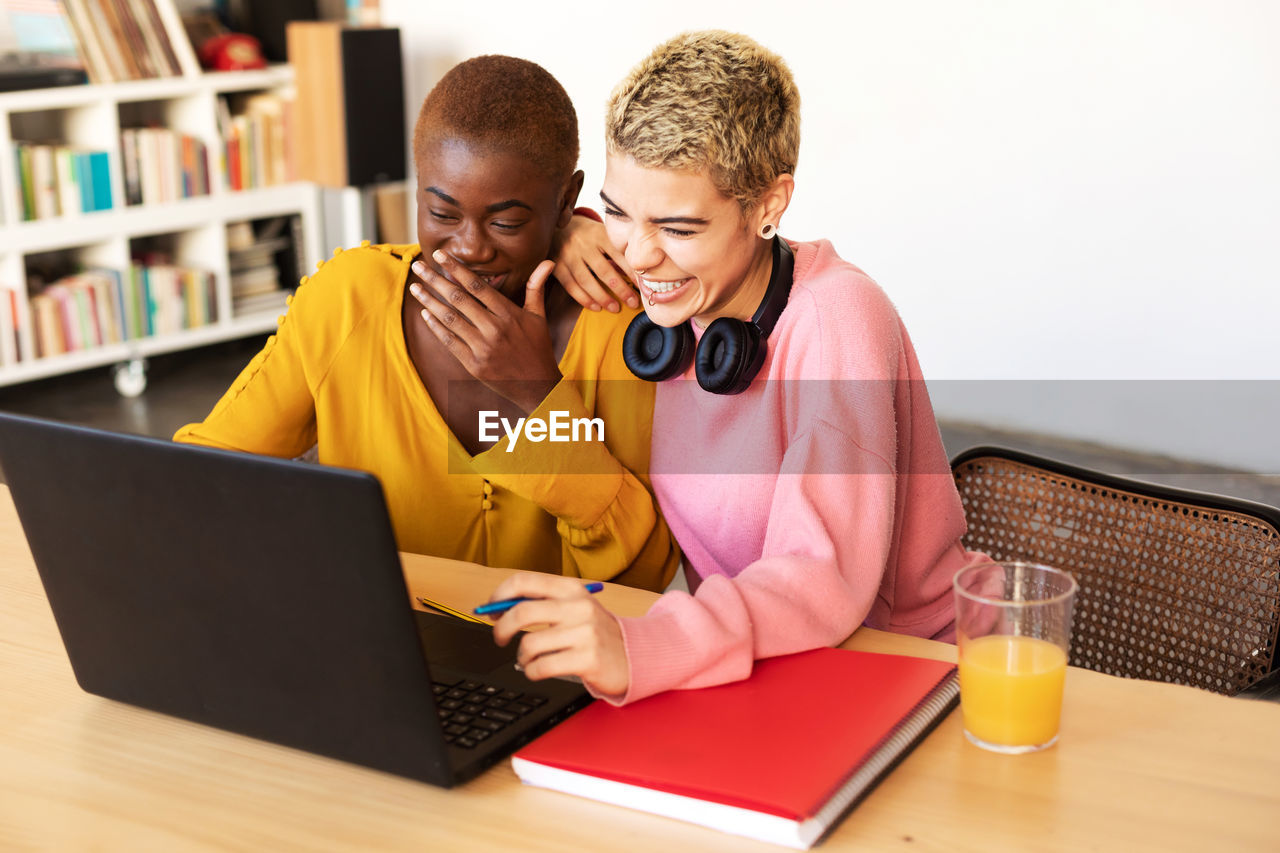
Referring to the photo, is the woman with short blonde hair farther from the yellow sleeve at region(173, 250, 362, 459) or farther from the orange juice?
the yellow sleeve at region(173, 250, 362, 459)

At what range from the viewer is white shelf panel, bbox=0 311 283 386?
4246mm

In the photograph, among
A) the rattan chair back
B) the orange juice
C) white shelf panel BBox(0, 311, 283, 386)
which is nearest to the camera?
the orange juice

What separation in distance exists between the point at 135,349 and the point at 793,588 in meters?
3.89

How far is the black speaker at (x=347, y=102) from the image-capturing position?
4473mm

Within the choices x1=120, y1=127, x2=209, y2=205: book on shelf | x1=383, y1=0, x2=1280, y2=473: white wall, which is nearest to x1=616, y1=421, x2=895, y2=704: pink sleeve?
x1=383, y1=0, x2=1280, y2=473: white wall

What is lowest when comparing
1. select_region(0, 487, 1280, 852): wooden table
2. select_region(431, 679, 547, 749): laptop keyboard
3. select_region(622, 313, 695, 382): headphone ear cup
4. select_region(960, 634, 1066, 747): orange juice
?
select_region(0, 487, 1280, 852): wooden table

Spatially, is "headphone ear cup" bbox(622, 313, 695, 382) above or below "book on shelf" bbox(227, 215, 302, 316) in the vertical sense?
above

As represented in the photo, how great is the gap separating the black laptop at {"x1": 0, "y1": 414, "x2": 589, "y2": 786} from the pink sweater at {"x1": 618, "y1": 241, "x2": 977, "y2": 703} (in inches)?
5.5

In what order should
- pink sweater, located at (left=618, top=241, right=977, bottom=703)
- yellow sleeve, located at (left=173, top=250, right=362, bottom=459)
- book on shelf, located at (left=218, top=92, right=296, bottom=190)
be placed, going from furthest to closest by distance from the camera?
book on shelf, located at (left=218, top=92, right=296, bottom=190), yellow sleeve, located at (left=173, top=250, right=362, bottom=459), pink sweater, located at (left=618, top=241, right=977, bottom=703)

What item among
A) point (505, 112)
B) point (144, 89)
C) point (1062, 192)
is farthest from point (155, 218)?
point (505, 112)

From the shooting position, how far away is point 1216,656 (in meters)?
1.41

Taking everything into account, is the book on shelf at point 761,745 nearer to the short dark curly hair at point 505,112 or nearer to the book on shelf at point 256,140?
the short dark curly hair at point 505,112

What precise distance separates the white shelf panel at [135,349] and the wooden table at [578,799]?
315 cm

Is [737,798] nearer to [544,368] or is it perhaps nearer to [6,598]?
[544,368]
